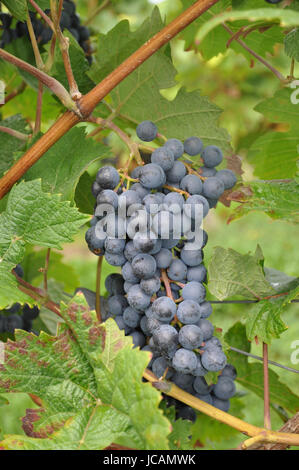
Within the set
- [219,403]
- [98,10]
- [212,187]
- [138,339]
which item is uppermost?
[98,10]

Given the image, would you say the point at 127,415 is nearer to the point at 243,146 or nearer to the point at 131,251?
the point at 131,251

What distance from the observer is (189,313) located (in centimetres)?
65

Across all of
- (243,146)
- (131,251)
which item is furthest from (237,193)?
(243,146)

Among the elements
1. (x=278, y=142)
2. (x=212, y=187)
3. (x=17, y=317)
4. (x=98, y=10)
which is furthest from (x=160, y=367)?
(x=98, y=10)

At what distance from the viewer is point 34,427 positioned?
625mm

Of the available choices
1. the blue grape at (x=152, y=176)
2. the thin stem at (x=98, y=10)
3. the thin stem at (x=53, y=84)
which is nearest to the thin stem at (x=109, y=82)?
the thin stem at (x=53, y=84)

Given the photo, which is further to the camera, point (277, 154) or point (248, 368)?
point (277, 154)

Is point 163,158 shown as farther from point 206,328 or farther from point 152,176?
point 206,328

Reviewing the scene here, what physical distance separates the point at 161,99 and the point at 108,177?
0.78 ft

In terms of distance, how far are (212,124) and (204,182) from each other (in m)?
0.16

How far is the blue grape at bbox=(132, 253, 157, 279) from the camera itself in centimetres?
66

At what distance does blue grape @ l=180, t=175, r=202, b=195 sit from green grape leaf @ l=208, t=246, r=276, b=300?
12 centimetres

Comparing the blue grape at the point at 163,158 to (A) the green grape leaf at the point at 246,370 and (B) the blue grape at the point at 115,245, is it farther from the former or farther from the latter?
(A) the green grape leaf at the point at 246,370

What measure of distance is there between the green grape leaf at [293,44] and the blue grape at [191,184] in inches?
9.5
